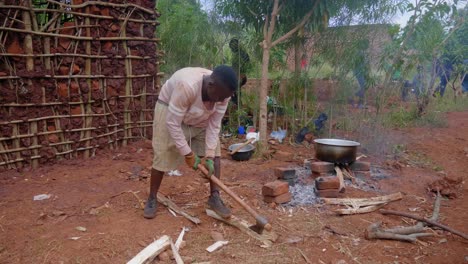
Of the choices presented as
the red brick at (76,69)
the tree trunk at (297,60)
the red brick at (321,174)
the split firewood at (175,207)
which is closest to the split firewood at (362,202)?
the red brick at (321,174)

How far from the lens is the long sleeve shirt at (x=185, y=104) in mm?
2838

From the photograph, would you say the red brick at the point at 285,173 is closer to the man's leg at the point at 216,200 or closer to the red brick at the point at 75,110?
the man's leg at the point at 216,200

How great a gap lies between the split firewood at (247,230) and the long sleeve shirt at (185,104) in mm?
706

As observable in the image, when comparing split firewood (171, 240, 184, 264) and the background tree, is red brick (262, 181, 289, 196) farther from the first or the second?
the background tree

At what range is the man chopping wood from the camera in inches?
110

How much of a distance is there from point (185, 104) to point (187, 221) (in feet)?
3.47

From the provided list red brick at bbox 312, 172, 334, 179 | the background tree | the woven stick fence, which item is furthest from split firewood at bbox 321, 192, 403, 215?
the background tree

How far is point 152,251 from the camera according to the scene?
8.59 ft

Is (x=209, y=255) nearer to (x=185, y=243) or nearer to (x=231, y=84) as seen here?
(x=185, y=243)

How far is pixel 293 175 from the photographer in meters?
4.23

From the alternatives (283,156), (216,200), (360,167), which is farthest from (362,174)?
(216,200)

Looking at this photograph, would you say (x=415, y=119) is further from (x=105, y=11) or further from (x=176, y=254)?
(x=176, y=254)

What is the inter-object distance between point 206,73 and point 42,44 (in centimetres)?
263

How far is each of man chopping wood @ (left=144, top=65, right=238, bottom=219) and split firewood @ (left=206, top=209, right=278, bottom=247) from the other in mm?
55
